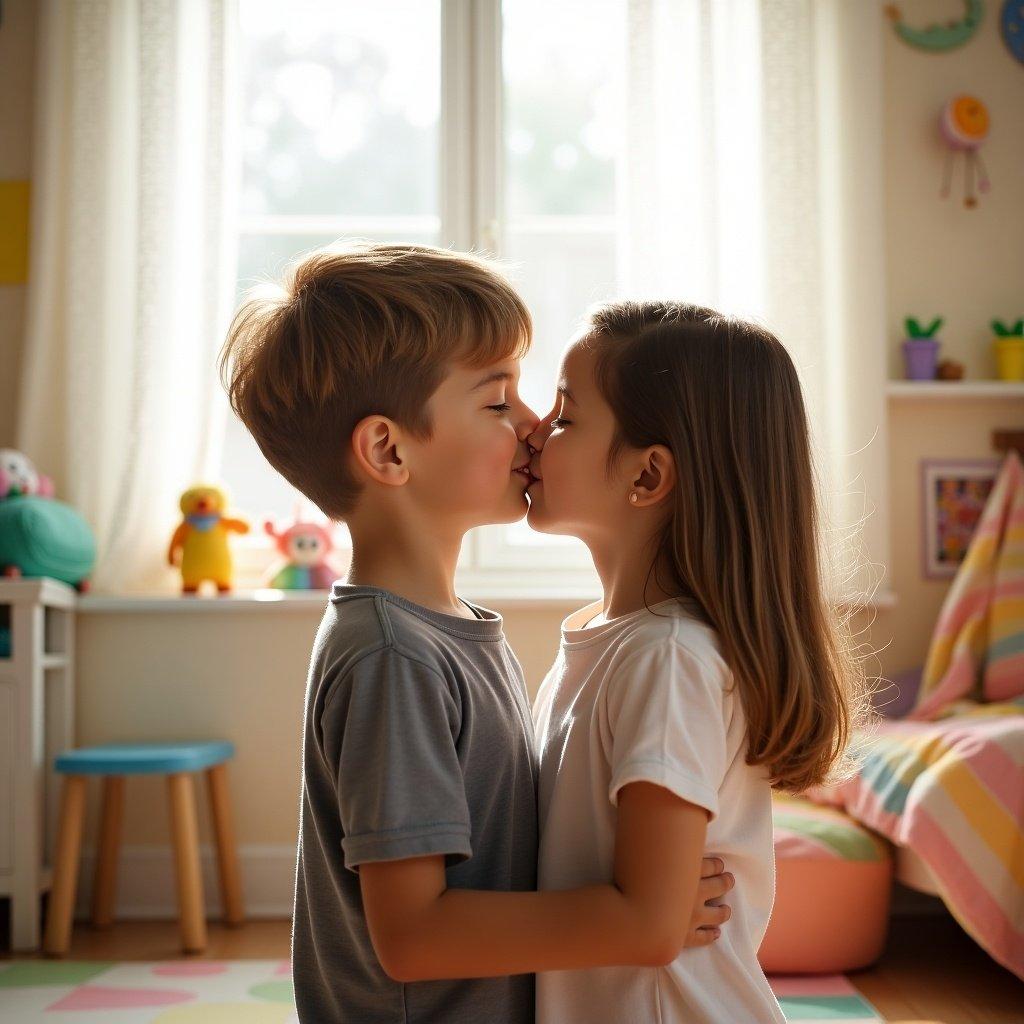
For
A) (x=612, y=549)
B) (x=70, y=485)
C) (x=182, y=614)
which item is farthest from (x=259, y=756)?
(x=612, y=549)

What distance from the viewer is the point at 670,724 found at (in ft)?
3.01

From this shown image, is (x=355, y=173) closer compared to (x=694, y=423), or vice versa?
(x=694, y=423)

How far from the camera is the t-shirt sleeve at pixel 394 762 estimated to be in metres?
0.87

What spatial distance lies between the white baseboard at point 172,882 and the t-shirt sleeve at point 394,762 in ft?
6.78

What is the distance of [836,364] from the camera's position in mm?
2963

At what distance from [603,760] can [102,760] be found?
180cm

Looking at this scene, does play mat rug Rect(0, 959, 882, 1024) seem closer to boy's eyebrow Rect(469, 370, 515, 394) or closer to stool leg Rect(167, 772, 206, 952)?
stool leg Rect(167, 772, 206, 952)

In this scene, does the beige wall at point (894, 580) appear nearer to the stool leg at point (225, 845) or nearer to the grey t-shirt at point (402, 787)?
the stool leg at point (225, 845)

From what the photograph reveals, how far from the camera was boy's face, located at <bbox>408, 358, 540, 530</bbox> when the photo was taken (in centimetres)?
108

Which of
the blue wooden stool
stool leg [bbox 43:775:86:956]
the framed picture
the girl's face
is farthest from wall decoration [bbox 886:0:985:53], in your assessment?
stool leg [bbox 43:775:86:956]

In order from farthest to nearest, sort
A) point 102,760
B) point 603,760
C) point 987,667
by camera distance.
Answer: point 987,667 < point 102,760 < point 603,760

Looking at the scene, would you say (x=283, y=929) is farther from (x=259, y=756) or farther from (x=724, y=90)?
(x=724, y=90)

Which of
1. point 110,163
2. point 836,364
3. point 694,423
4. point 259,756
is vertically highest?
point 110,163

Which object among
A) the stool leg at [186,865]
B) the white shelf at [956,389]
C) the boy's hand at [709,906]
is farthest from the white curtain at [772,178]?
the boy's hand at [709,906]
